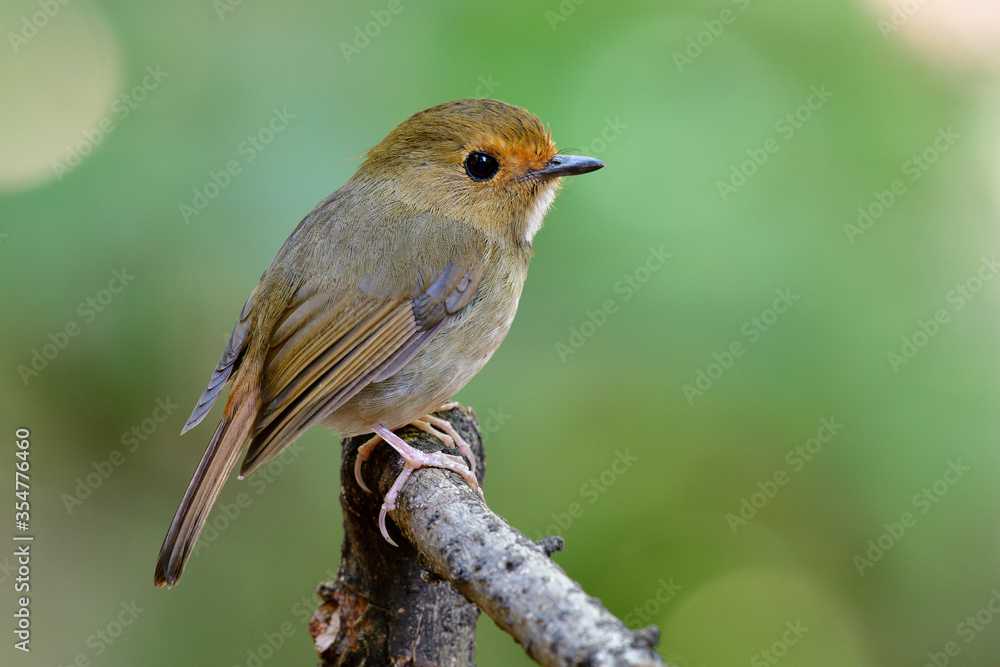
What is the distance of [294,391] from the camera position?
240 cm

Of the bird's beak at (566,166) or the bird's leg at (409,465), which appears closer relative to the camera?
the bird's leg at (409,465)

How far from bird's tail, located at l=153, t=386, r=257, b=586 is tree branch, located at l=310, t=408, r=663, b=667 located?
1.18 feet

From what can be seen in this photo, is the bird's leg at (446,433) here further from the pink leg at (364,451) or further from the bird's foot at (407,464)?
the pink leg at (364,451)

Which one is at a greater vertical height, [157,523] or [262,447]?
[262,447]

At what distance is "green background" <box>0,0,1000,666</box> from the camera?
2.95 metres

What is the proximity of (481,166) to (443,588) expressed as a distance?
1341mm

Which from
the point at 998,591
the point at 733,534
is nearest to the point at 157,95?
the point at 733,534

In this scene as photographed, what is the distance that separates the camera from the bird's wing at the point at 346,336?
238 cm

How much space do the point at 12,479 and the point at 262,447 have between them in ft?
4.99

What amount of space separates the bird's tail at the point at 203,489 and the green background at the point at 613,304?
31.8 inches

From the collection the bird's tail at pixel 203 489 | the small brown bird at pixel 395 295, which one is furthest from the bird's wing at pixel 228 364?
the bird's tail at pixel 203 489

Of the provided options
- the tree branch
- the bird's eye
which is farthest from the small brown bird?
the tree branch

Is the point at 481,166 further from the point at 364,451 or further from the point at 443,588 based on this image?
the point at 443,588

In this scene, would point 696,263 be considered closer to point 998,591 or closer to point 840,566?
point 840,566
